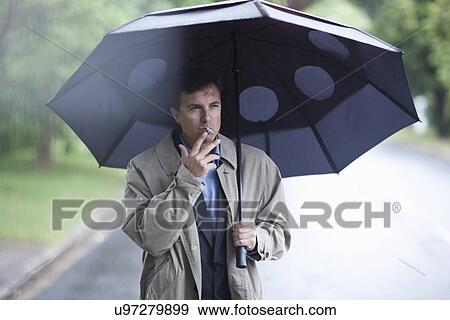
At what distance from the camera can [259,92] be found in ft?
6.95

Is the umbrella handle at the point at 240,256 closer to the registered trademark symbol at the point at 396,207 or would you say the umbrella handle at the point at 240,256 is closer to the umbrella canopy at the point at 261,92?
the umbrella canopy at the point at 261,92

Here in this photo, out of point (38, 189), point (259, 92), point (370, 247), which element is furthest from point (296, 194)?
point (38, 189)

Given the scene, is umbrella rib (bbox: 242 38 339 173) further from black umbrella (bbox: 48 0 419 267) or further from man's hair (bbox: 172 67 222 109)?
man's hair (bbox: 172 67 222 109)

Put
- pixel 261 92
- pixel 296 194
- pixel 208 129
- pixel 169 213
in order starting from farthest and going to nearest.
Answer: pixel 296 194
pixel 261 92
pixel 208 129
pixel 169 213

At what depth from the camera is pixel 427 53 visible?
2.92 m

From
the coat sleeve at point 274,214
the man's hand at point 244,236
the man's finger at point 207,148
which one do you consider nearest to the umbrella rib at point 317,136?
the coat sleeve at point 274,214

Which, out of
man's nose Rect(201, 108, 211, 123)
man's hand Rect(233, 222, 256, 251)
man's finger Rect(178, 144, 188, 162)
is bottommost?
man's hand Rect(233, 222, 256, 251)

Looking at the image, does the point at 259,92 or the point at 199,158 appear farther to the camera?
the point at 259,92

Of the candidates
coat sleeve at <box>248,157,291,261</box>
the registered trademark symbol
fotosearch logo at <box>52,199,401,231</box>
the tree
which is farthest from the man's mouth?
the registered trademark symbol

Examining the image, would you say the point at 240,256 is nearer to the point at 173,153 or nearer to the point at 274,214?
the point at 274,214

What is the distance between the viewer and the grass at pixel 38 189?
2865 millimetres

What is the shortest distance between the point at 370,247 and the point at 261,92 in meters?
1.13

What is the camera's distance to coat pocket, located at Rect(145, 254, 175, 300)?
Answer: 5.87 feet

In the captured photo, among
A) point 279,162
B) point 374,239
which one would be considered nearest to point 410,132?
point 374,239
